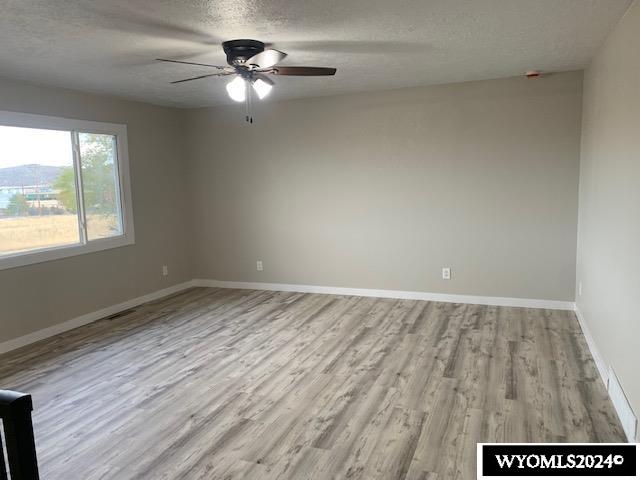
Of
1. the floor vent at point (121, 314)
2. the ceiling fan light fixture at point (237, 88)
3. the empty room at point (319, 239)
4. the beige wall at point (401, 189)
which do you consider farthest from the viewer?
the floor vent at point (121, 314)

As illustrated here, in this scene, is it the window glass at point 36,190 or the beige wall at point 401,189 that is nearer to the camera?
the window glass at point 36,190

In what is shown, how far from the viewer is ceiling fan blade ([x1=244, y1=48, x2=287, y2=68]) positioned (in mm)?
3273

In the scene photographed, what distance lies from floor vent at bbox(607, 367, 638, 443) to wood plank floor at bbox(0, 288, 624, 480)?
0.06 m

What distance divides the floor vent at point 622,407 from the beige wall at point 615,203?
6 cm

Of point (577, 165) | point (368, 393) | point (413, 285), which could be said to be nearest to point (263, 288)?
point (413, 285)

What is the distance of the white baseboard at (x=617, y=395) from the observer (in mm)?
2479

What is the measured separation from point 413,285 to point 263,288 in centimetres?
200

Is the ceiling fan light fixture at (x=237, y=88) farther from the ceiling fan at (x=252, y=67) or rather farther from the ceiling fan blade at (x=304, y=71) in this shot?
the ceiling fan blade at (x=304, y=71)

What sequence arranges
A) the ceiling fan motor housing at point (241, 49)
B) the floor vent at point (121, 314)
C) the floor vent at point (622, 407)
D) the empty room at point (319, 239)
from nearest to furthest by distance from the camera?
1. the floor vent at point (622, 407)
2. the empty room at point (319, 239)
3. the ceiling fan motor housing at point (241, 49)
4. the floor vent at point (121, 314)

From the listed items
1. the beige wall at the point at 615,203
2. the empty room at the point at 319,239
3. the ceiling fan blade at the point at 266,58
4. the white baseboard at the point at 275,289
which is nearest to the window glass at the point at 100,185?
the empty room at the point at 319,239

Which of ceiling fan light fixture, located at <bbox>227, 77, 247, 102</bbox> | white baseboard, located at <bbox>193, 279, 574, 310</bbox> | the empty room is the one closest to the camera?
the empty room

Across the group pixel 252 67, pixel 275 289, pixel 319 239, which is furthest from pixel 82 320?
pixel 252 67

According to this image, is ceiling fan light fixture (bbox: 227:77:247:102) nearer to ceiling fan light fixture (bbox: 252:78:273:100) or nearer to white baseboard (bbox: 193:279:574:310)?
ceiling fan light fixture (bbox: 252:78:273:100)

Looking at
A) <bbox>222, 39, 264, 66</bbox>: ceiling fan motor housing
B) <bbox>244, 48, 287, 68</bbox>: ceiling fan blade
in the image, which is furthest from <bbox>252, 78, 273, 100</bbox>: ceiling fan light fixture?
<bbox>222, 39, 264, 66</bbox>: ceiling fan motor housing
